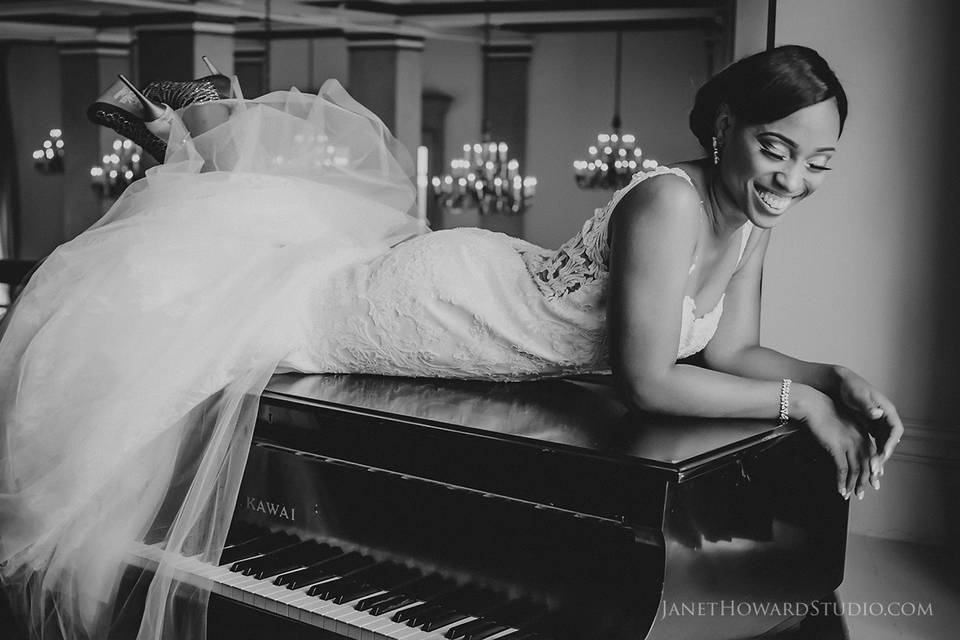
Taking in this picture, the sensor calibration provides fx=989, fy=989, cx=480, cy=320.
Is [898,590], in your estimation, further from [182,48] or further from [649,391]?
[182,48]

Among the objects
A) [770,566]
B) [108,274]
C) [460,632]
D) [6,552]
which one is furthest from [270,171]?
[770,566]

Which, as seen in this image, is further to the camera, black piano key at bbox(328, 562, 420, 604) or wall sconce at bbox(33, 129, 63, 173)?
wall sconce at bbox(33, 129, 63, 173)

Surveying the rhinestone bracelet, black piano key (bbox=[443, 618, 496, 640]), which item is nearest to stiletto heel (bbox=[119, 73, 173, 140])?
black piano key (bbox=[443, 618, 496, 640])

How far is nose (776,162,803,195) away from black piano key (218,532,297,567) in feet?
4.18

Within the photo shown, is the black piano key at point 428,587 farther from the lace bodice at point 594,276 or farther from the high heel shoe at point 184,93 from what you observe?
the high heel shoe at point 184,93

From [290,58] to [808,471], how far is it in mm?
16725

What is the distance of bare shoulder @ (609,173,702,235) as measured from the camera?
1.96 m

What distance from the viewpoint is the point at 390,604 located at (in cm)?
193

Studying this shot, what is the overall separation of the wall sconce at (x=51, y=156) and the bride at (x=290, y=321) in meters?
14.2

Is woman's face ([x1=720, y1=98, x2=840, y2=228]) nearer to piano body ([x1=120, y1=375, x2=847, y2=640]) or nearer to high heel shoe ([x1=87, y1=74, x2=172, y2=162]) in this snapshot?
piano body ([x1=120, y1=375, x2=847, y2=640])

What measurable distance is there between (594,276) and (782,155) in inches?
20.1

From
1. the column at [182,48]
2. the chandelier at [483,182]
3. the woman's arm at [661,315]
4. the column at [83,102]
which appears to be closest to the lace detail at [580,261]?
the woman's arm at [661,315]

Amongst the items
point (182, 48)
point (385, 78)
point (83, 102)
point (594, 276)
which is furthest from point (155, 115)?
point (83, 102)

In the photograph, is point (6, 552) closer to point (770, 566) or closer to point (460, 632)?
point (460, 632)
